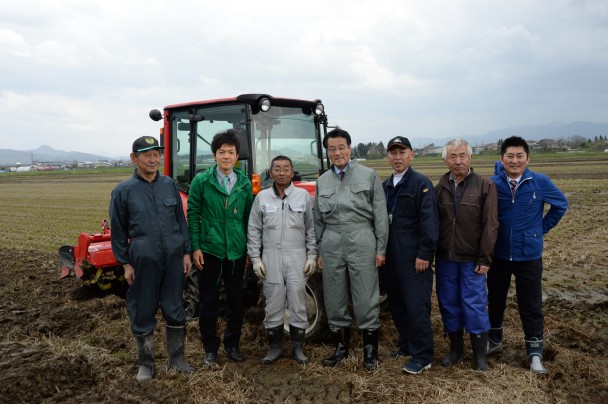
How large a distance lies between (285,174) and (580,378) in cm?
279

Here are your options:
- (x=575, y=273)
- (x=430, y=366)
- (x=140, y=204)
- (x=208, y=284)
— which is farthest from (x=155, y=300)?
(x=575, y=273)

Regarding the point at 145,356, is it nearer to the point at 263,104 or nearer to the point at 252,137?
the point at 252,137

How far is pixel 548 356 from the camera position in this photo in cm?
430

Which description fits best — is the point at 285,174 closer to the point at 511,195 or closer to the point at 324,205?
the point at 324,205

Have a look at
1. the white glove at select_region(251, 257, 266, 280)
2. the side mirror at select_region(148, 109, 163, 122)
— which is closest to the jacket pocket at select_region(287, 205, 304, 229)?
the white glove at select_region(251, 257, 266, 280)

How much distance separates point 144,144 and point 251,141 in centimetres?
134

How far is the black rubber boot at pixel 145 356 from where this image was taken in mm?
3984

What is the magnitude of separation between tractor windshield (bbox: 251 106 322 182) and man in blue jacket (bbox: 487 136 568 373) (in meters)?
2.18

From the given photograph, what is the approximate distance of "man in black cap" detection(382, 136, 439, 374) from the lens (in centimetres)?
393

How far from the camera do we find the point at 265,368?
4.20m

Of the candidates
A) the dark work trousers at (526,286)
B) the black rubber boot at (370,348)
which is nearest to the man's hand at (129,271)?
the black rubber boot at (370,348)

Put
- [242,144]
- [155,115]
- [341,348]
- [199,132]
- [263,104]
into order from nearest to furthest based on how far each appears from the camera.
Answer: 1. [341,348]
2. [242,144]
3. [263,104]
4. [199,132]
5. [155,115]

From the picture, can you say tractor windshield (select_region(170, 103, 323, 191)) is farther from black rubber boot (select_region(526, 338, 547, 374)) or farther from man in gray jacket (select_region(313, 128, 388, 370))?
black rubber boot (select_region(526, 338, 547, 374))

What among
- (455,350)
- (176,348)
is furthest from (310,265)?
(455,350)
